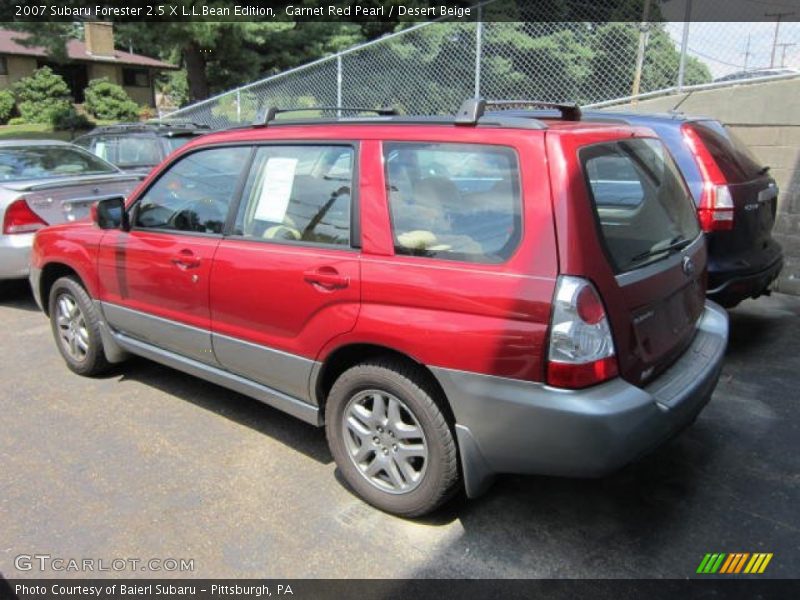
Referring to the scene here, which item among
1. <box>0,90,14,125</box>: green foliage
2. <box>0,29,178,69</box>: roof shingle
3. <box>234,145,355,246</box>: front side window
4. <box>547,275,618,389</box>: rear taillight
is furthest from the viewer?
<box>0,29,178,69</box>: roof shingle

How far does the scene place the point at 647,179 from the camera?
3176 mm

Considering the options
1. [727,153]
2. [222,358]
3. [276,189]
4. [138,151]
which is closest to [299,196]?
[276,189]

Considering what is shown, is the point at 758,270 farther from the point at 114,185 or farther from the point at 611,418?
the point at 114,185

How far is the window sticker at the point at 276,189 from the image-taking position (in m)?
3.30

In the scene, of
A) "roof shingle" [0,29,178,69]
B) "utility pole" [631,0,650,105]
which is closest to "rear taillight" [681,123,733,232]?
"utility pole" [631,0,650,105]

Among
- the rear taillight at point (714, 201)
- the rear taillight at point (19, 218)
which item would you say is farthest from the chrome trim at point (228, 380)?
the rear taillight at point (714, 201)

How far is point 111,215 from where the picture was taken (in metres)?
4.05

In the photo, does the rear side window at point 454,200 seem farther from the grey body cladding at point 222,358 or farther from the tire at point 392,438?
the grey body cladding at point 222,358

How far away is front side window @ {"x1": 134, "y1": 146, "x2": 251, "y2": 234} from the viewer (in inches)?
140

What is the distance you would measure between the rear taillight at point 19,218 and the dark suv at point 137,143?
2489 millimetres

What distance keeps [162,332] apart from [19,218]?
3102 millimetres

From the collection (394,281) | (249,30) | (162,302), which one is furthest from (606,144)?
(249,30)

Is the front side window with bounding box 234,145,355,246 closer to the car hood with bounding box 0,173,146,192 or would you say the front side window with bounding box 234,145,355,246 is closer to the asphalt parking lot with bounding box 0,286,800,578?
the asphalt parking lot with bounding box 0,286,800,578

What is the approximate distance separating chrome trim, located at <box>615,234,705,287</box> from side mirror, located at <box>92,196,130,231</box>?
2995mm
